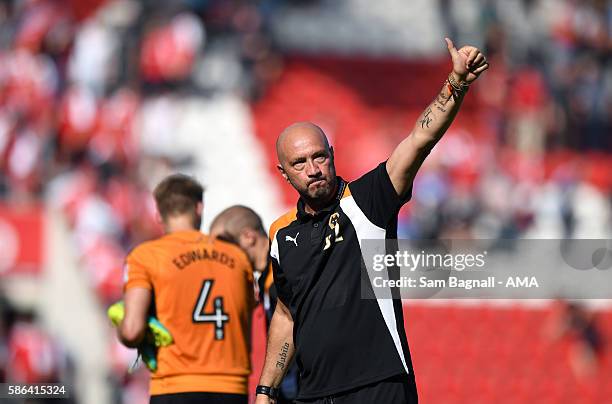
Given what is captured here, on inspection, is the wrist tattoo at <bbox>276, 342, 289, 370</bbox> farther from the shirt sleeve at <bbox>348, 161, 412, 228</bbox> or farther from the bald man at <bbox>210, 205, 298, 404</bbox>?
the bald man at <bbox>210, 205, 298, 404</bbox>

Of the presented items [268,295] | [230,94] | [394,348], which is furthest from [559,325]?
[394,348]

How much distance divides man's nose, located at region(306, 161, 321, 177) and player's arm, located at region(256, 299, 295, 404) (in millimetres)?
652

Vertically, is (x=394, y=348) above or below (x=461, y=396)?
below

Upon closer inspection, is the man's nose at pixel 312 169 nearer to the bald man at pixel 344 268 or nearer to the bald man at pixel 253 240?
the bald man at pixel 344 268

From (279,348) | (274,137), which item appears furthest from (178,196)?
(274,137)

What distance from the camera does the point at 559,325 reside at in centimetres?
1316

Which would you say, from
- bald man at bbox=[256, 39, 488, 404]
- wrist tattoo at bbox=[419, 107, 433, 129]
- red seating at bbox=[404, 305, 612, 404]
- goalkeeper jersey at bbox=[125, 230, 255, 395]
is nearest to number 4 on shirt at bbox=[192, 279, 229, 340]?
goalkeeper jersey at bbox=[125, 230, 255, 395]

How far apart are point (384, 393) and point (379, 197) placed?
0.74 metres

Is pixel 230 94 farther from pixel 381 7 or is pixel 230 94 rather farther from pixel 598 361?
pixel 598 361

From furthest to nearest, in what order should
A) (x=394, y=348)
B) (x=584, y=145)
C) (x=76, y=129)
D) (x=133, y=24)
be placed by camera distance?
1. (x=584, y=145)
2. (x=133, y=24)
3. (x=76, y=129)
4. (x=394, y=348)

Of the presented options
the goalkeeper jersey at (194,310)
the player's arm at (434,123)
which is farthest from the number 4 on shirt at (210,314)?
the player's arm at (434,123)

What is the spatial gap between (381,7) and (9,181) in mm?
6836

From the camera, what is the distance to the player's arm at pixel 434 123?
12.9 feet

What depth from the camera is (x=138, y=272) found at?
5156 mm
